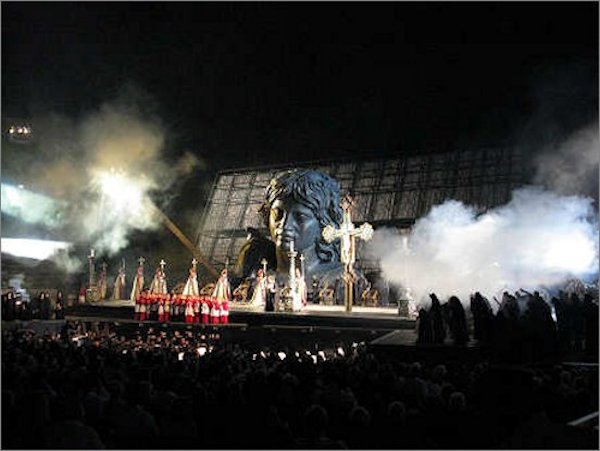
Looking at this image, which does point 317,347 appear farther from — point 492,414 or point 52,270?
point 52,270

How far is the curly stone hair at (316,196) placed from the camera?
2861 centimetres

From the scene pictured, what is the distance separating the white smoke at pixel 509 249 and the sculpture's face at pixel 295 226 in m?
4.66

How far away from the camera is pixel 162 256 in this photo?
36312 mm

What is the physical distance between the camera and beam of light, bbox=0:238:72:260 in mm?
33656

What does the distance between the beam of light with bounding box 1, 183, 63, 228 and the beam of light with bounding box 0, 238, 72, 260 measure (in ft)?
4.01

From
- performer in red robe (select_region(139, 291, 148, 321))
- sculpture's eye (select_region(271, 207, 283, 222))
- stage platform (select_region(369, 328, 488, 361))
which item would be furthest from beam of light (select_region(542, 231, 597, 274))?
performer in red robe (select_region(139, 291, 148, 321))

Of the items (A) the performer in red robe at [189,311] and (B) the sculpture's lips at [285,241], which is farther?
(B) the sculpture's lips at [285,241]

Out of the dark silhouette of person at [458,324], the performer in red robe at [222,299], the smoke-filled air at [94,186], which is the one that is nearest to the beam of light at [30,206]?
the smoke-filled air at [94,186]

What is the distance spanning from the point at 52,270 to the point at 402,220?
19041 mm

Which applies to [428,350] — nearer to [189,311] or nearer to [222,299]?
[222,299]

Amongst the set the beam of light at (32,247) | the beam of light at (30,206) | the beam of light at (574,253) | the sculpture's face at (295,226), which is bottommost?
the beam of light at (574,253)

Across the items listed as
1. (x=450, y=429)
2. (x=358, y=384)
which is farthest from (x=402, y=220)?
(x=450, y=429)

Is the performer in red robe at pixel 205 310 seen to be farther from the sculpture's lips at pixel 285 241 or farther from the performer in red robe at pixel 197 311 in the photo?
the sculpture's lips at pixel 285 241

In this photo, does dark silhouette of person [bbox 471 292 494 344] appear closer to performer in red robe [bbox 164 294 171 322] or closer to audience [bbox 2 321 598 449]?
audience [bbox 2 321 598 449]
